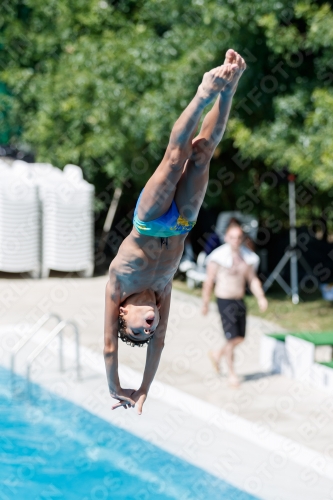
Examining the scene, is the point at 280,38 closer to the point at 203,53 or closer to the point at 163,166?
the point at 203,53

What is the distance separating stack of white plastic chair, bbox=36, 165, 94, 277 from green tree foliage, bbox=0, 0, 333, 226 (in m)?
0.62

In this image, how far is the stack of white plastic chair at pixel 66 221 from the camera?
46.9 ft

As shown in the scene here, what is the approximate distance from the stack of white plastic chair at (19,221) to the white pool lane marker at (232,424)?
5.47 metres

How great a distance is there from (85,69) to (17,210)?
2.66 m

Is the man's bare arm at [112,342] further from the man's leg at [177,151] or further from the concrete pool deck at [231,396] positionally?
the concrete pool deck at [231,396]

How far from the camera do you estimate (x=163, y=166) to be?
4.15 m

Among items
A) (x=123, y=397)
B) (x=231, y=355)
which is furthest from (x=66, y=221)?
(x=123, y=397)

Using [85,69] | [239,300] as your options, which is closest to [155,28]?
[85,69]

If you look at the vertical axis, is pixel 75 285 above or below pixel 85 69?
below

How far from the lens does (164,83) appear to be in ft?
40.0

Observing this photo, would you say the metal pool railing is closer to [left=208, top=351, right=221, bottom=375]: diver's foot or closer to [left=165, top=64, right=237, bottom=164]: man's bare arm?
[left=208, top=351, right=221, bottom=375]: diver's foot

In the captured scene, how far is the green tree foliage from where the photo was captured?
10586 mm

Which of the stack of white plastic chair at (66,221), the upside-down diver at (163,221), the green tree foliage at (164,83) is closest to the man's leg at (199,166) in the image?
the upside-down diver at (163,221)

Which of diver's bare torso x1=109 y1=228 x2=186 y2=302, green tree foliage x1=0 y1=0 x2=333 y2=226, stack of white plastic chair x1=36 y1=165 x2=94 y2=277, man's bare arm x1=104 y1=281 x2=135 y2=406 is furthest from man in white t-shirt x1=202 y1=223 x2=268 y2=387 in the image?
stack of white plastic chair x1=36 y1=165 x2=94 y2=277
